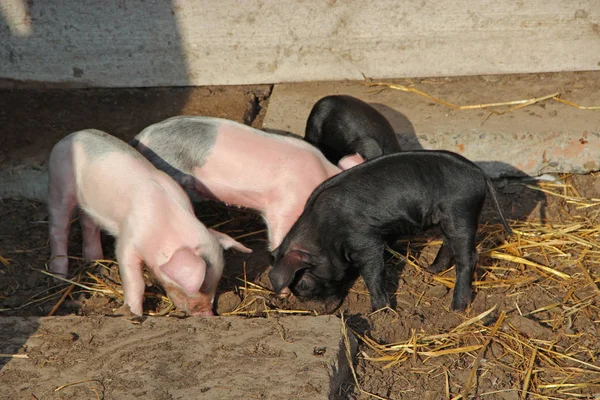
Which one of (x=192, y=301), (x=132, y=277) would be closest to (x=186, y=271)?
(x=192, y=301)

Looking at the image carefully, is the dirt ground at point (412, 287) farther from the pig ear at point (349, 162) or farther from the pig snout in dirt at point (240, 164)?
the pig ear at point (349, 162)

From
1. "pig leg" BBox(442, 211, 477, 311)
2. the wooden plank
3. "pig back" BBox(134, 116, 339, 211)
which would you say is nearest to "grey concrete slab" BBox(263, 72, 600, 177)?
the wooden plank

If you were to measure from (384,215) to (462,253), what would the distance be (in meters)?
0.52

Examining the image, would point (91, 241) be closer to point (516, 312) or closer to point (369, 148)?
point (369, 148)

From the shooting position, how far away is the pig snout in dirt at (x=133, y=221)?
15.5ft

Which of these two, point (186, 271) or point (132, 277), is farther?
point (132, 277)

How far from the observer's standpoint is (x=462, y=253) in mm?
4805

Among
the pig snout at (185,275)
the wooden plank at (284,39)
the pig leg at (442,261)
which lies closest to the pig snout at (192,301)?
the pig snout at (185,275)

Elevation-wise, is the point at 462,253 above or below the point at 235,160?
below

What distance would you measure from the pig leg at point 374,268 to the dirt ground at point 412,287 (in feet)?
0.29

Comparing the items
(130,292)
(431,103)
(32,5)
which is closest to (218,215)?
(130,292)

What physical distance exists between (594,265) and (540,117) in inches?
55.5

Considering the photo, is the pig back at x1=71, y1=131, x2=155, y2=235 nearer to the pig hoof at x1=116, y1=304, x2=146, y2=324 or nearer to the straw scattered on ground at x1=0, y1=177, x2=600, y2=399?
the straw scattered on ground at x1=0, y1=177, x2=600, y2=399

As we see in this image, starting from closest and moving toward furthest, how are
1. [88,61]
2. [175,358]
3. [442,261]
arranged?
[175,358] → [442,261] → [88,61]
